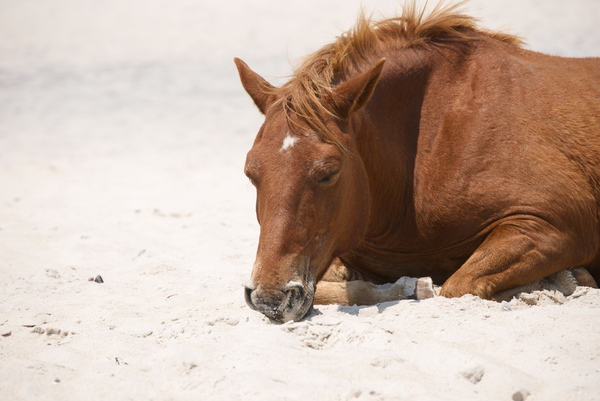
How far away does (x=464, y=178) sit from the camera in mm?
3924

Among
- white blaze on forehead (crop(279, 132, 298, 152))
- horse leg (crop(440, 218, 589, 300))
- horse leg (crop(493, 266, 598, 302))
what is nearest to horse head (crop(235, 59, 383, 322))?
white blaze on forehead (crop(279, 132, 298, 152))

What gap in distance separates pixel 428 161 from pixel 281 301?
154 cm

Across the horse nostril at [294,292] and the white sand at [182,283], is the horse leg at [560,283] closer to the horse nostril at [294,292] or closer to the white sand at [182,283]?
the white sand at [182,283]

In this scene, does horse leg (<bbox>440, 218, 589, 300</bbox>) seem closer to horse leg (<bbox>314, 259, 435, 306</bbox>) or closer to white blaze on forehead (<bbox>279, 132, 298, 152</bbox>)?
horse leg (<bbox>314, 259, 435, 306</bbox>)

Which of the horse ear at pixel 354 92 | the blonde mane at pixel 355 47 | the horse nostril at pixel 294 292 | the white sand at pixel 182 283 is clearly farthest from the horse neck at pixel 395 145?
the horse nostril at pixel 294 292

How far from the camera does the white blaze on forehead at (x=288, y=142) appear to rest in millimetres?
3434

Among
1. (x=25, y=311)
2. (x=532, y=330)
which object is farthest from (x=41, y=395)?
(x=532, y=330)

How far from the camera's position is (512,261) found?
3689 mm

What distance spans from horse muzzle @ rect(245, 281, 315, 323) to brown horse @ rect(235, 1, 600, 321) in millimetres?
50

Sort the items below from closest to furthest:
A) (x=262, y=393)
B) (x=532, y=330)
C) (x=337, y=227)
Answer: (x=262, y=393), (x=532, y=330), (x=337, y=227)

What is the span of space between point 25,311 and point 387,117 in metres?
2.59

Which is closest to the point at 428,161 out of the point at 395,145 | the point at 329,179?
the point at 395,145

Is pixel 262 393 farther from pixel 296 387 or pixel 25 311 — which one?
pixel 25 311

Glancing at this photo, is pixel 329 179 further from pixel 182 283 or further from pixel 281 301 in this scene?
pixel 182 283
